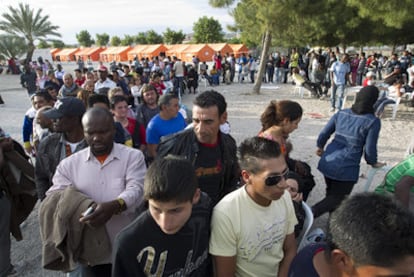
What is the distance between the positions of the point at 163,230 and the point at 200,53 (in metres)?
35.1

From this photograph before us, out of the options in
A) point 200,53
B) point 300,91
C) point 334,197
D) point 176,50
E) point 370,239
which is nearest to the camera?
point 370,239

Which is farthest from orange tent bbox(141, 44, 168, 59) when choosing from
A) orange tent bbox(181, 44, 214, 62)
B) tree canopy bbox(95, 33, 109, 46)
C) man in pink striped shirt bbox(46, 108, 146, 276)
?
tree canopy bbox(95, 33, 109, 46)

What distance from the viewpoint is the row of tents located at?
117ft

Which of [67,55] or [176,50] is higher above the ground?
[176,50]

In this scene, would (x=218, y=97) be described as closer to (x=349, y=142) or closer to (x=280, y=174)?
(x=280, y=174)

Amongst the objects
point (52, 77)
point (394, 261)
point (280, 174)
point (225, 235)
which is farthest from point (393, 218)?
point (52, 77)

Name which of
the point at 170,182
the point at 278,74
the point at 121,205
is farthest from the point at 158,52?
the point at 170,182

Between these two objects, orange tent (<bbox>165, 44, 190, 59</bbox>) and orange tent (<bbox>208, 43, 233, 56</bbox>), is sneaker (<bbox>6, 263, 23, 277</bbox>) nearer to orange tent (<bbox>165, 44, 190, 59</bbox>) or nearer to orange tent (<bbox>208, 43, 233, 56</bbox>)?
orange tent (<bbox>208, 43, 233, 56</bbox>)

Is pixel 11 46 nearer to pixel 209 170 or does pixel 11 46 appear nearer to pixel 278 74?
pixel 278 74

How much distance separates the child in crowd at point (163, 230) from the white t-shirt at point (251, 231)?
0.63 feet

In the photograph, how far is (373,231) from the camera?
111cm

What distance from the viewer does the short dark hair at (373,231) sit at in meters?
1.08

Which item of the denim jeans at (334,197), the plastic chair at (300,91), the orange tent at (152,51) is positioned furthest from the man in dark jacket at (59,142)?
the orange tent at (152,51)

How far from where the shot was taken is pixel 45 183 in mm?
2441
